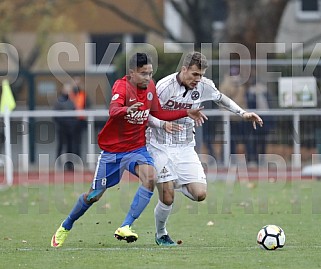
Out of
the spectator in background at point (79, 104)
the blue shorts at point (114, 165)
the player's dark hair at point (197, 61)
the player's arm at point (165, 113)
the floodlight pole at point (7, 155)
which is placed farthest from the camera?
the spectator in background at point (79, 104)

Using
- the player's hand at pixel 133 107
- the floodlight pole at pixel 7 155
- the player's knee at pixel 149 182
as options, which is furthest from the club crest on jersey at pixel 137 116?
the floodlight pole at pixel 7 155

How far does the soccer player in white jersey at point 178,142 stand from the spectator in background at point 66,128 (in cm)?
1024

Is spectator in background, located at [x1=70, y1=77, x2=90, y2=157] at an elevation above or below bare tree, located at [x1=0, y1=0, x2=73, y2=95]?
below

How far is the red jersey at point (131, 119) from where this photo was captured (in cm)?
1016

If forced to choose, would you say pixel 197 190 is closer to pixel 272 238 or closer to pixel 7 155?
pixel 272 238

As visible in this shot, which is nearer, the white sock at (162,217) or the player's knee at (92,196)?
the player's knee at (92,196)

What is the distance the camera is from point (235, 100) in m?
20.2

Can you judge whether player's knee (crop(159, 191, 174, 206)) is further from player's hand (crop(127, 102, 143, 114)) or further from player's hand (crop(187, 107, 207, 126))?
player's hand (crop(127, 102, 143, 114))

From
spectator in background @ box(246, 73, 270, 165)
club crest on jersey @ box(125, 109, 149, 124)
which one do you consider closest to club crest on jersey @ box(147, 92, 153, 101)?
club crest on jersey @ box(125, 109, 149, 124)

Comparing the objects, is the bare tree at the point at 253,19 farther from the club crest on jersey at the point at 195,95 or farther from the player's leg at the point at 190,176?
the player's leg at the point at 190,176

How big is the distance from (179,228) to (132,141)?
2242 millimetres

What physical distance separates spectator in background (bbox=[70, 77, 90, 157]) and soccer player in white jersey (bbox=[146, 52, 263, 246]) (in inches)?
401

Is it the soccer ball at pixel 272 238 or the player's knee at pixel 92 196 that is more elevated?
the player's knee at pixel 92 196

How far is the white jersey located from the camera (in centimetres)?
1059
